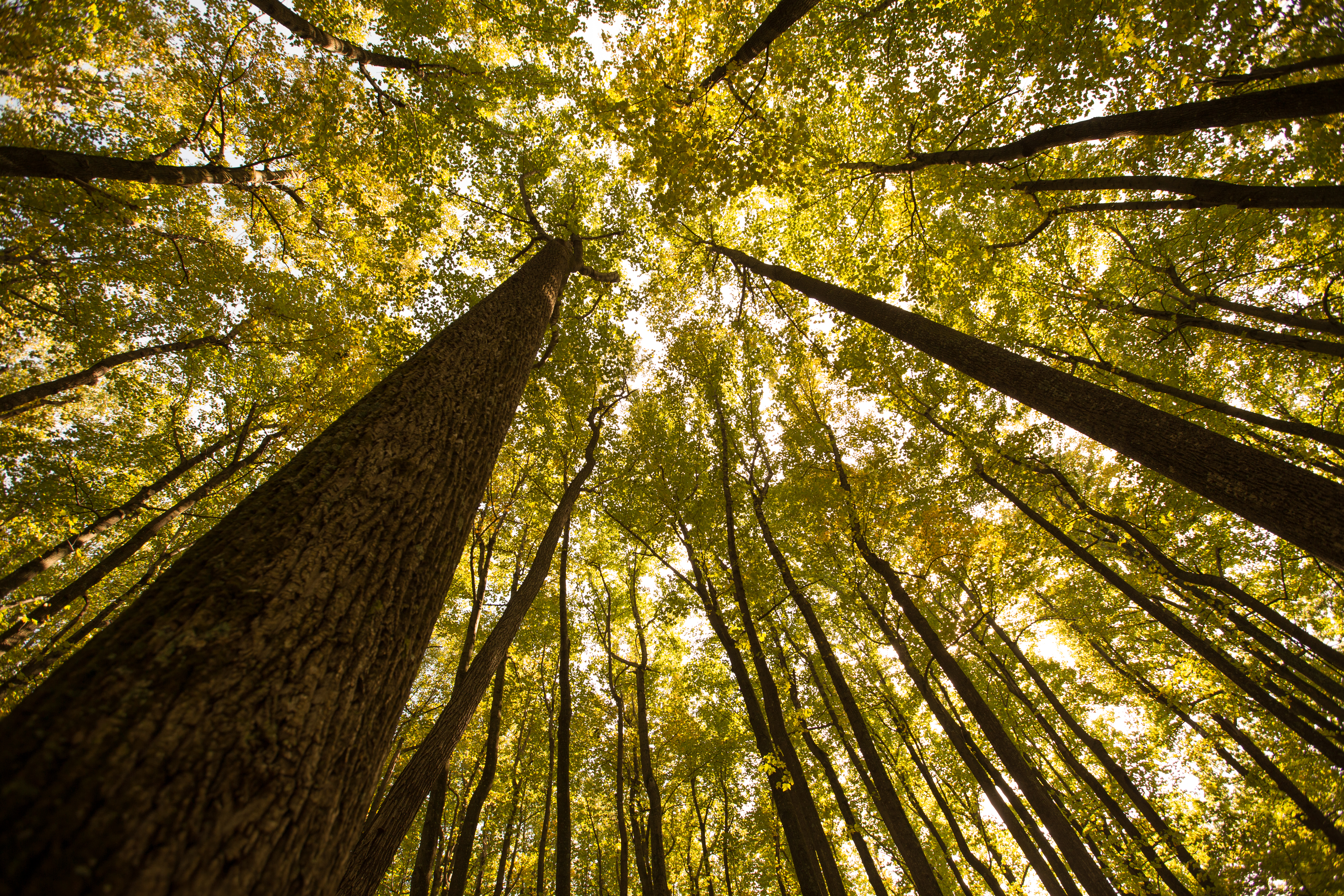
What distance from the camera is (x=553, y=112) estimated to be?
35.2 feet

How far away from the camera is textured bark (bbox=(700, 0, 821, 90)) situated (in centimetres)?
533

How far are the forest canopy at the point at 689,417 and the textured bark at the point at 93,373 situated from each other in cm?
13

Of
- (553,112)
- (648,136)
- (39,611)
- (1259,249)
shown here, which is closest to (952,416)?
(1259,249)

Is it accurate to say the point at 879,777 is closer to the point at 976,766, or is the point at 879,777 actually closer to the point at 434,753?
the point at 976,766

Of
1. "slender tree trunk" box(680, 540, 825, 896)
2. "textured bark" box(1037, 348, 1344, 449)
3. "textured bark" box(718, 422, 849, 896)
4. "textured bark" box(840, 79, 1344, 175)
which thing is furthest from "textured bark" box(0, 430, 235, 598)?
"textured bark" box(1037, 348, 1344, 449)

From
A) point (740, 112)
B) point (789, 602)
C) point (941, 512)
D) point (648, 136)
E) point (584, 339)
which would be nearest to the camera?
point (648, 136)

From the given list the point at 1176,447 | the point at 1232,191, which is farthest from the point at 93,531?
the point at 1232,191

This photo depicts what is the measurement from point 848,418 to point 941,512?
393 centimetres

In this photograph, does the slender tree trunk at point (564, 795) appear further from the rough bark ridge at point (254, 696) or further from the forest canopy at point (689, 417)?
the rough bark ridge at point (254, 696)

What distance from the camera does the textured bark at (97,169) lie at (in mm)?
5348

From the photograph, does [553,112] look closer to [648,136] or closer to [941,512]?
[648,136]

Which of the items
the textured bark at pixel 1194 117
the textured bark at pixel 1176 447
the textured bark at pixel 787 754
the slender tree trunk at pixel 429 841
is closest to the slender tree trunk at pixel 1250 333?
the textured bark at pixel 1194 117

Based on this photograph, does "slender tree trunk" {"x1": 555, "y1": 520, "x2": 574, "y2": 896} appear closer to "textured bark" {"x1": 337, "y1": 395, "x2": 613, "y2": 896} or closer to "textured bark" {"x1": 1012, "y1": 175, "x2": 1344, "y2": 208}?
"textured bark" {"x1": 337, "y1": 395, "x2": 613, "y2": 896}

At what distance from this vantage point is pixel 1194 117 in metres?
4.64
